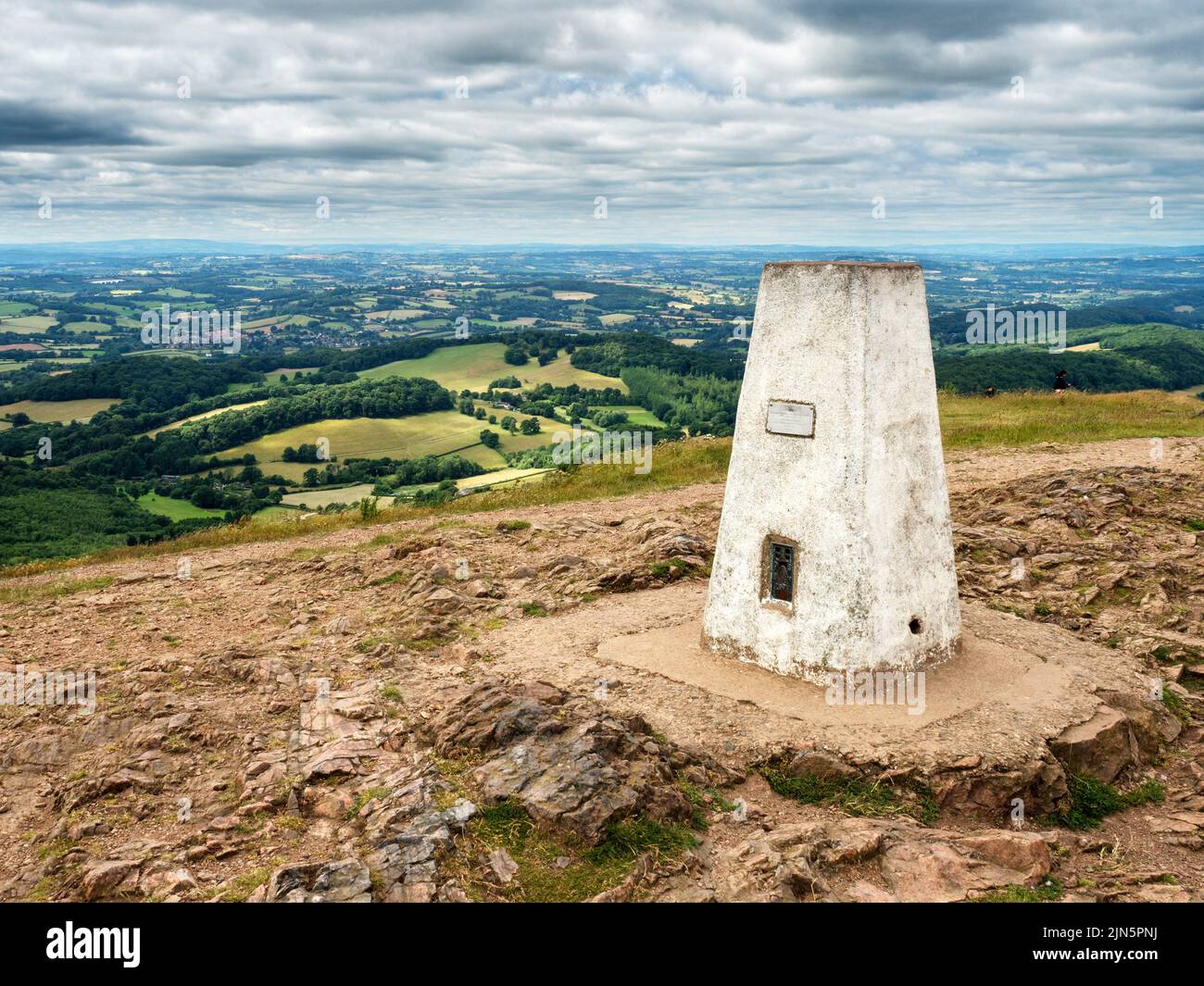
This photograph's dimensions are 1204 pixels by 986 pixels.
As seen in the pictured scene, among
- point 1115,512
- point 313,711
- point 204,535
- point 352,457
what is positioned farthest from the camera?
point 352,457

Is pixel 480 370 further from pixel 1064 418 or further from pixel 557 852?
pixel 557 852

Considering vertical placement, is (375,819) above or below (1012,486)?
below

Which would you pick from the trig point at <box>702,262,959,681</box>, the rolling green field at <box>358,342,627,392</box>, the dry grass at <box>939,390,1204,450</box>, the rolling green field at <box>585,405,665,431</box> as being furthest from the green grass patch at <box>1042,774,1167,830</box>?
the rolling green field at <box>358,342,627,392</box>

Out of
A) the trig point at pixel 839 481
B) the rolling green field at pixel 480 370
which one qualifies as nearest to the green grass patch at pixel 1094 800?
the trig point at pixel 839 481

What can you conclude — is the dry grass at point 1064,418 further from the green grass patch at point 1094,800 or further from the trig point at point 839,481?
the green grass patch at point 1094,800

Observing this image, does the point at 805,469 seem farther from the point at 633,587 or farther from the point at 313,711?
the point at 313,711

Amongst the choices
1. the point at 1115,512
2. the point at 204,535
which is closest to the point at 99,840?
the point at 204,535

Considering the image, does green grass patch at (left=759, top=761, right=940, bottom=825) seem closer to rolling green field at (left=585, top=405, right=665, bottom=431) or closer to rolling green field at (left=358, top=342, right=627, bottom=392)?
rolling green field at (left=585, top=405, right=665, bottom=431)
